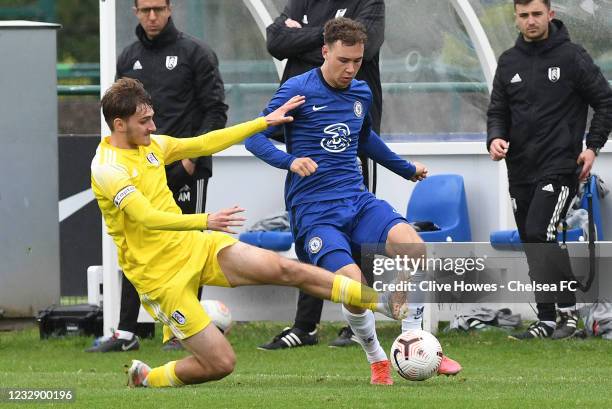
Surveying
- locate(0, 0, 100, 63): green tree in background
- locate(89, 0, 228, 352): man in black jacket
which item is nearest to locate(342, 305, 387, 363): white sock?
locate(89, 0, 228, 352): man in black jacket

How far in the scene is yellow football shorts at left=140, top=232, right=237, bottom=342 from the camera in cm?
877

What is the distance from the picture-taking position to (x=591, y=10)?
12922 millimetres

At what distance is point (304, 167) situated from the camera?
895cm

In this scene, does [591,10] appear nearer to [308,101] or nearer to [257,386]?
[308,101]

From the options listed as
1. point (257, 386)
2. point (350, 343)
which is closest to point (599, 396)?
point (257, 386)

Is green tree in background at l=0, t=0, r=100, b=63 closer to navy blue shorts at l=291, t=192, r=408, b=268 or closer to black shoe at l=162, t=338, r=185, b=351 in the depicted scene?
black shoe at l=162, t=338, r=185, b=351

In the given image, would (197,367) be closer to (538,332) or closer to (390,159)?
(390,159)

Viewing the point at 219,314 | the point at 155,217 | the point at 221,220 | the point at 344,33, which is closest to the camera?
the point at 221,220

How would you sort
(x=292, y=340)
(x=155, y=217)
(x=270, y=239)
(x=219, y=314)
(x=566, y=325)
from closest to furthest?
(x=155, y=217) < (x=219, y=314) < (x=566, y=325) < (x=292, y=340) < (x=270, y=239)

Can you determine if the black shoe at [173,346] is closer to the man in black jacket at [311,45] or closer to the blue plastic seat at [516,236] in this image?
the man in black jacket at [311,45]

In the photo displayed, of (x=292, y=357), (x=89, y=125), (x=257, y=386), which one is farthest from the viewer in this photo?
(x=89, y=125)

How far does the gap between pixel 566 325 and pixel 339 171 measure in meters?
2.68

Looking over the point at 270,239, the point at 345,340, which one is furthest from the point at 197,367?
the point at 270,239

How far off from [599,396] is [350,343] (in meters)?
3.62
